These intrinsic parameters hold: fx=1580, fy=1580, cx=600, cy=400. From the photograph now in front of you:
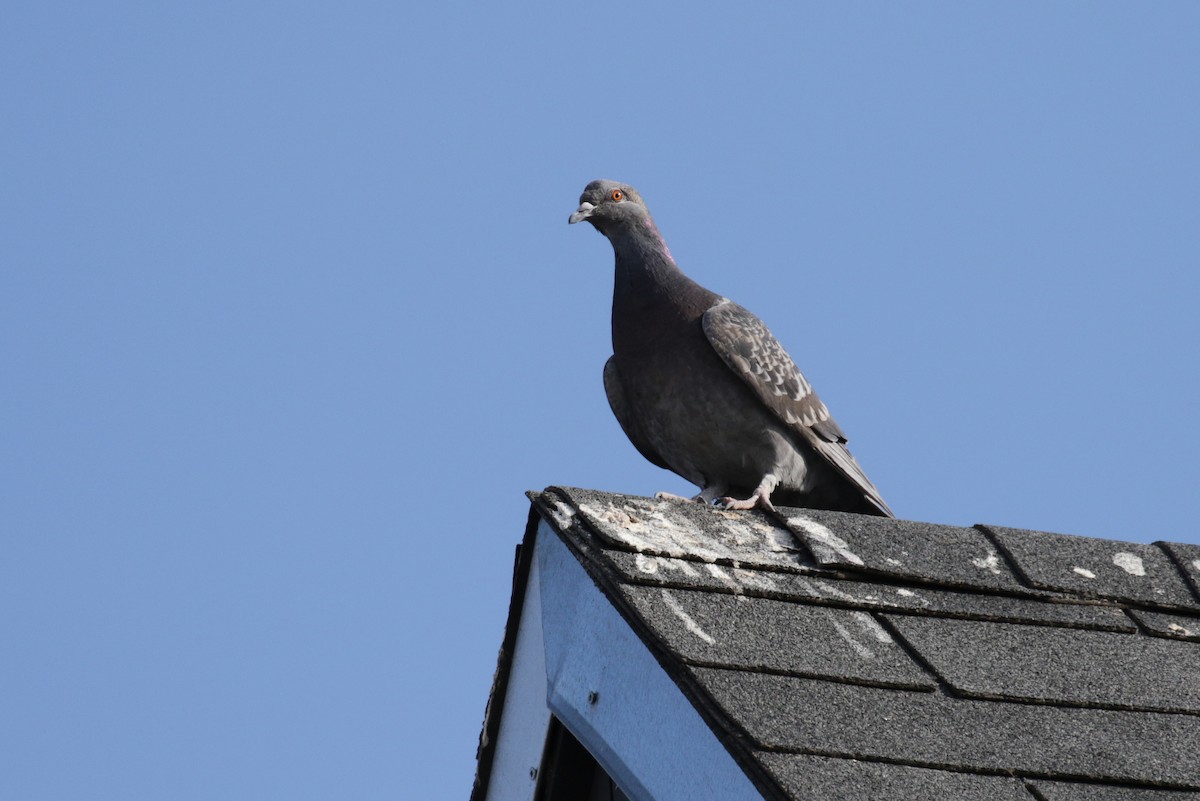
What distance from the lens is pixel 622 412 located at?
5.27 meters

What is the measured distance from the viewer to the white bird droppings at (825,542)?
266cm

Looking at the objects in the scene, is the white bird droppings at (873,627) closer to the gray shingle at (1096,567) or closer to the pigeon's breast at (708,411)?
the gray shingle at (1096,567)

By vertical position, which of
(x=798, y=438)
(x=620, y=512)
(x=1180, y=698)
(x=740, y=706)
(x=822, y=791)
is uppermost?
(x=798, y=438)

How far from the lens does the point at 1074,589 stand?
2746mm

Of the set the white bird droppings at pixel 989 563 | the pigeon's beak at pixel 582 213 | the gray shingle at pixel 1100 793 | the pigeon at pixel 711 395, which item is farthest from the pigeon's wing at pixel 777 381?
the gray shingle at pixel 1100 793

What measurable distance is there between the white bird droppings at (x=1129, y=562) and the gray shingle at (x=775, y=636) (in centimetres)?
66

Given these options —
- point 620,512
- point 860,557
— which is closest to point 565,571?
point 620,512

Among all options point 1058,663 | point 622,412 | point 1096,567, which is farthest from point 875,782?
point 622,412

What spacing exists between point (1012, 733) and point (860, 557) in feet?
1.87

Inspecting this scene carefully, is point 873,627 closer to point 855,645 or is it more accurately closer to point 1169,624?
point 855,645

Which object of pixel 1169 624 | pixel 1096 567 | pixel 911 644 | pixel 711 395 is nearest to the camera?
pixel 911 644

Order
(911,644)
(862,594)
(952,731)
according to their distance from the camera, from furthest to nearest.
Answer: (862,594) < (911,644) < (952,731)

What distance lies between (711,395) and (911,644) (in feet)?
8.31

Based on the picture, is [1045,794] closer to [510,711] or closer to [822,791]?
[822,791]
